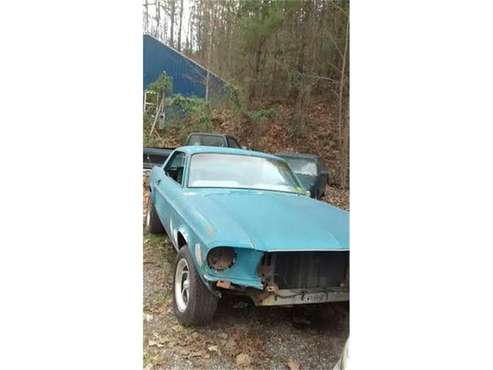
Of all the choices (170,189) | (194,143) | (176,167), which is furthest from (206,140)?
(170,189)

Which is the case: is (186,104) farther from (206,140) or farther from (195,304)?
(195,304)

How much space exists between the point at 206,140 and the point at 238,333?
1016 millimetres

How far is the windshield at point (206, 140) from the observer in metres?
1.91

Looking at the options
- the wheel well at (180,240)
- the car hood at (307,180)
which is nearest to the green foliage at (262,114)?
the car hood at (307,180)

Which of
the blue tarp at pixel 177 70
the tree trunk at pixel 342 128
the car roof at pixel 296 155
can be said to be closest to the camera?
the blue tarp at pixel 177 70

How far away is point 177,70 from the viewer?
157cm

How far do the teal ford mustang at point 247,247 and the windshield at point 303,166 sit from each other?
0.21 m

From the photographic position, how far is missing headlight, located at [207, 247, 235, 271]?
5.30 ft

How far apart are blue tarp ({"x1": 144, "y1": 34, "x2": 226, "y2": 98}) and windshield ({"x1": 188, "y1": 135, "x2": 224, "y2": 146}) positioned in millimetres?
280

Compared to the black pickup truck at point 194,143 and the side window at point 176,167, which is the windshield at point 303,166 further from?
the side window at point 176,167
